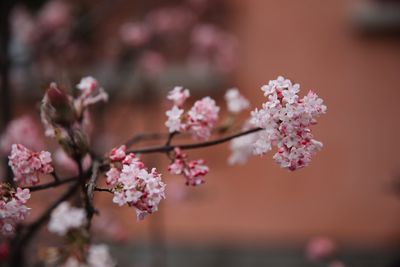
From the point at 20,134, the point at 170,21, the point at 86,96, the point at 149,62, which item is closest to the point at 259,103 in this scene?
the point at 170,21

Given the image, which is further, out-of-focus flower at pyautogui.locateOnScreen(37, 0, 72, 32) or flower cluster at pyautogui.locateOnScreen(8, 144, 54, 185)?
out-of-focus flower at pyautogui.locateOnScreen(37, 0, 72, 32)

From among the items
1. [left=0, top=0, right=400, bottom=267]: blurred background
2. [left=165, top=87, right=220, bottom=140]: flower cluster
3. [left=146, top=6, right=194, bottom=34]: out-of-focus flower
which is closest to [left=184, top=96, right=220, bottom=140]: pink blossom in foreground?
[left=165, top=87, right=220, bottom=140]: flower cluster

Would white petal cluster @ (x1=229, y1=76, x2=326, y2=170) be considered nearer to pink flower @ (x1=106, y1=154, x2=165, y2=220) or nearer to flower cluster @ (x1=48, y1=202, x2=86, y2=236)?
pink flower @ (x1=106, y1=154, x2=165, y2=220)

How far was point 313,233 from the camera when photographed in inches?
123

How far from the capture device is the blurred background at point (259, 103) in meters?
2.94

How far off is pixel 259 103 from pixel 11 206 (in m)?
2.50

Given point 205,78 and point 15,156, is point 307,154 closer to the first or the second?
point 15,156

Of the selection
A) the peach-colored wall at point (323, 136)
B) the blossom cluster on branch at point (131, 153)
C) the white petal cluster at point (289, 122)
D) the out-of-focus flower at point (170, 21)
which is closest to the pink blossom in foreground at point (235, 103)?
the blossom cluster on branch at point (131, 153)

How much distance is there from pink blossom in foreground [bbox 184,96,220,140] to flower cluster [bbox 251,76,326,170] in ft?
0.45

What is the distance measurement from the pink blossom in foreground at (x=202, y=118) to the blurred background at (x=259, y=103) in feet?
5.92

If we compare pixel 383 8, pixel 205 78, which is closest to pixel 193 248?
pixel 205 78

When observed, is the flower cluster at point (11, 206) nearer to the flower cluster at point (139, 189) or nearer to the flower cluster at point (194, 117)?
the flower cluster at point (139, 189)

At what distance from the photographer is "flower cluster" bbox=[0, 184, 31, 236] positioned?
690mm

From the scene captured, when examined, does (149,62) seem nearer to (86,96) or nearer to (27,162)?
(86,96)
